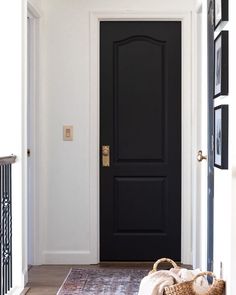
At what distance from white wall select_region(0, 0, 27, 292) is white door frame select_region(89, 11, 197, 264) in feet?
3.48

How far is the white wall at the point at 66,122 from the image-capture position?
219 inches

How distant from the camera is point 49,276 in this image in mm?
5090

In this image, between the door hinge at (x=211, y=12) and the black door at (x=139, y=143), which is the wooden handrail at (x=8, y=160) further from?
the door hinge at (x=211, y=12)

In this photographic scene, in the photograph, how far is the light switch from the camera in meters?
5.59

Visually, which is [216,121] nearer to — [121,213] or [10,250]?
[10,250]

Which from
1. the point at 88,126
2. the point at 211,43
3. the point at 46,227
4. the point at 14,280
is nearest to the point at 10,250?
the point at 14,280

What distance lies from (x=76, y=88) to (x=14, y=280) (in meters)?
1.80

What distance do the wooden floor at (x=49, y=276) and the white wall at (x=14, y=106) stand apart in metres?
0.15

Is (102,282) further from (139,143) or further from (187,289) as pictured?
(187,289)

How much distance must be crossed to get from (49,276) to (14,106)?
139 cm

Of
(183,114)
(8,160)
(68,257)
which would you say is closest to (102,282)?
(68,257)

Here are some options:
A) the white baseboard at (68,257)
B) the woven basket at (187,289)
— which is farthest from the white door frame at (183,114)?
the woven basket at (187,289)

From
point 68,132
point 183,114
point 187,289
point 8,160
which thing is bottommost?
point 187,289

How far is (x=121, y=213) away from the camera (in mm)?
5660
